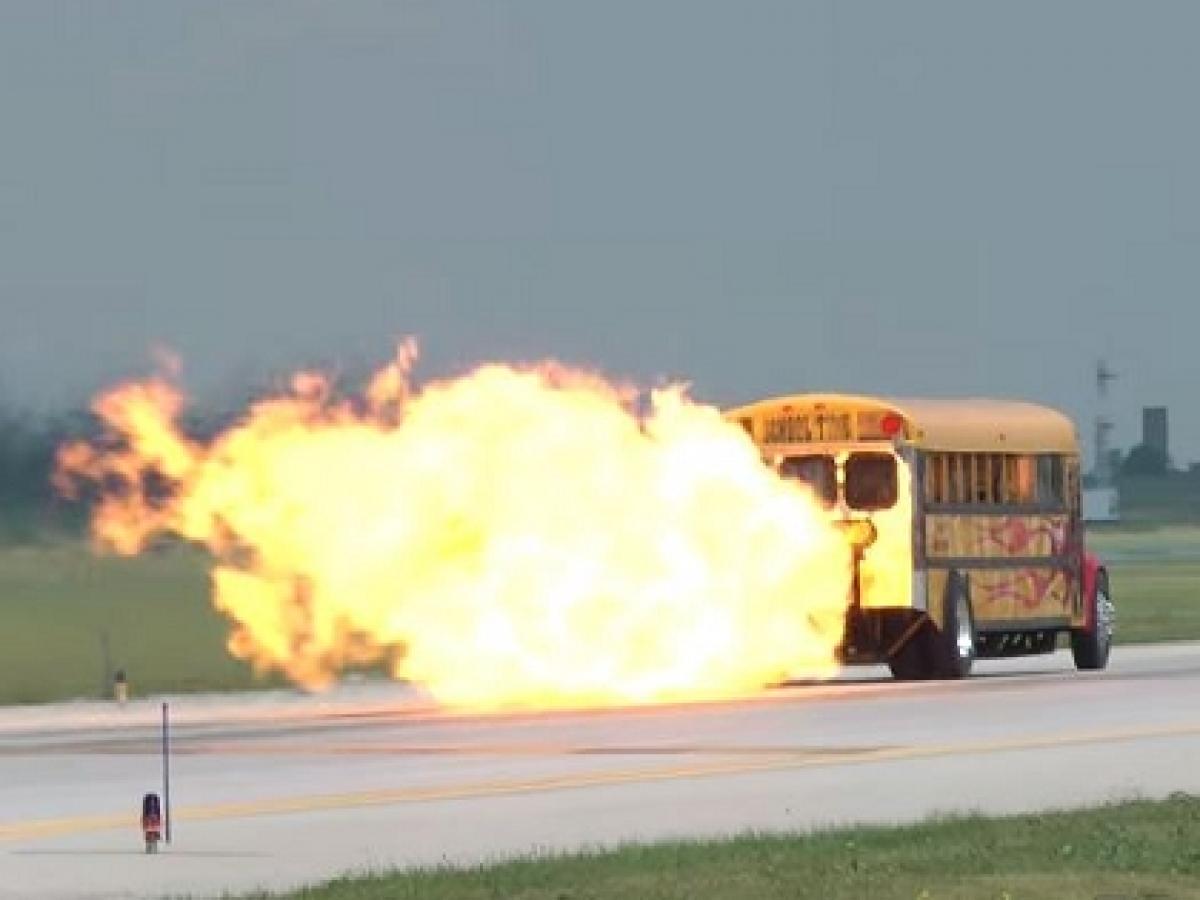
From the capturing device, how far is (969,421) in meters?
51.3

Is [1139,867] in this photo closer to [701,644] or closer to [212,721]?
[212,721]

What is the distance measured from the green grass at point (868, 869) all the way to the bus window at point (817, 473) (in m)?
23.5

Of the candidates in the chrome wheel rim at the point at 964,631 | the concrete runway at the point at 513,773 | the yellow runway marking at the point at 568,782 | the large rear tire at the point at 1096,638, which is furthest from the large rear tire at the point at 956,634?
the yellow runway marking at the point at 568,782

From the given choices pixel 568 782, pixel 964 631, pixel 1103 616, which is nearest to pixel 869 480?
pixel 964 631

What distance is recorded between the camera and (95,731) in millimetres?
41094

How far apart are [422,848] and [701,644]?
23839 mm

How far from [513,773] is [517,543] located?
50.5 feet

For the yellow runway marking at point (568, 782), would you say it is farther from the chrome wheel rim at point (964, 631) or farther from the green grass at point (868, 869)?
the chrome wheel rim at point (964, 631)

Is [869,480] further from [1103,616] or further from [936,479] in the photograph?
[1103,616]

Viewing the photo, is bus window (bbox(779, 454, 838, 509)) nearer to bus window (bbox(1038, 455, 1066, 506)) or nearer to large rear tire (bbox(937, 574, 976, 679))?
large rear tire (bbox(937, 574, 976, 679))

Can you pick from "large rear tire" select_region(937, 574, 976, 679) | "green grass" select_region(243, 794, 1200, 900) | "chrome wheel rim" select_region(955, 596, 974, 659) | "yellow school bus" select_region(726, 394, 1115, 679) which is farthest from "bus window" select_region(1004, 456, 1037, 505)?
"green grass" select_region(243, 794, 1200, 900)

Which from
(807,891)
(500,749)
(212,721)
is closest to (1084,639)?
(212,721)

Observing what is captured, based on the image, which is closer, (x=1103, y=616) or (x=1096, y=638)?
(x=1096, y=638)

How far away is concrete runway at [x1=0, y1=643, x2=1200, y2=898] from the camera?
2544 centimetres
